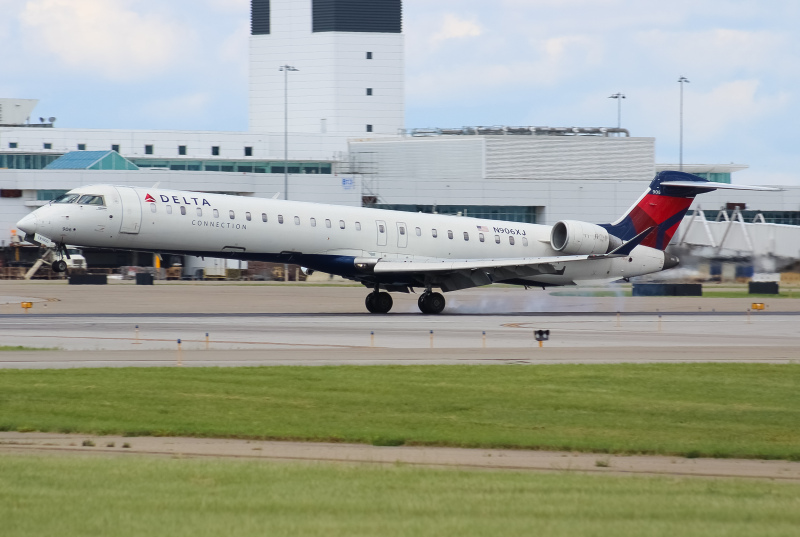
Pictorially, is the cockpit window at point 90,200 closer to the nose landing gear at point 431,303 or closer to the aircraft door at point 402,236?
the aircraft door at point 402,236

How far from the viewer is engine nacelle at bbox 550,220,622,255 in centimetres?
4008

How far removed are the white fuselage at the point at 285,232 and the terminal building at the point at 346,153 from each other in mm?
42091

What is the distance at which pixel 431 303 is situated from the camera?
37.4 m

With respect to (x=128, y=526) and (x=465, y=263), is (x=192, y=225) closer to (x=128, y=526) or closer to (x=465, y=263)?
(x=465, y=263)

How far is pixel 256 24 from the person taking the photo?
127 meters

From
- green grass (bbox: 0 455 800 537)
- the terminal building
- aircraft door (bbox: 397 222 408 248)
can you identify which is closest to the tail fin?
aircraft door (bbox: 397 222 408 248)

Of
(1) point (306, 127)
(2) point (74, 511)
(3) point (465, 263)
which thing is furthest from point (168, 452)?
(1) point (306, 127)

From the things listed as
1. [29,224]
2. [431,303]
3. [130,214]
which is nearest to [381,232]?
→ [431,303]

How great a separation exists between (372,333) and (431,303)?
1253cm

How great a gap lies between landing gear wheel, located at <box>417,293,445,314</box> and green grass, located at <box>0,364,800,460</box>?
54.8 ft

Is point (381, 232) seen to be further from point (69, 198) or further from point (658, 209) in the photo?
point (658, 209)

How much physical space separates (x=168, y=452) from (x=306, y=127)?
4542 inches

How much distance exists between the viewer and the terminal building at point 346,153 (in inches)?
3393

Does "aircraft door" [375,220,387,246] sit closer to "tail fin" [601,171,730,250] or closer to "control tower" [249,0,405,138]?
"tail fin" [601,171,730,250]
